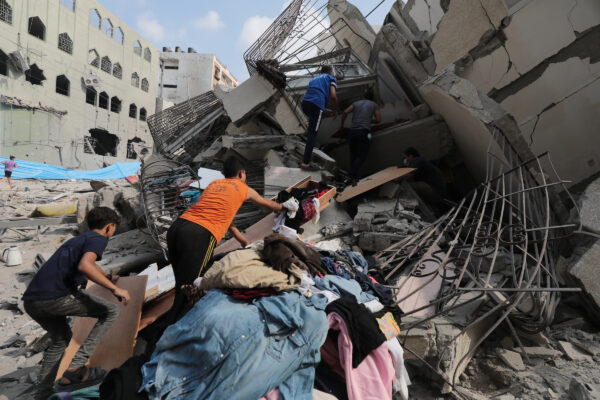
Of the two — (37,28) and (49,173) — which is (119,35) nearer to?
(37,28)

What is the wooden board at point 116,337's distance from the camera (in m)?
2.08

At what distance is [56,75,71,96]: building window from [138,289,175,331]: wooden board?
1849 cm

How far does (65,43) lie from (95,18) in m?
2.88

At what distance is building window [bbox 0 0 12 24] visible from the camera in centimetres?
1264

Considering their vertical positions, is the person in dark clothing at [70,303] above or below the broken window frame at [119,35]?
below

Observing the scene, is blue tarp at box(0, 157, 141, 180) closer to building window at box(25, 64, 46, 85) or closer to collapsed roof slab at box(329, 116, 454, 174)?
building window at box(25, 64, 46, 85)

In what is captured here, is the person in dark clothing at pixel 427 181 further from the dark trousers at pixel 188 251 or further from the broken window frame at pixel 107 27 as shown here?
the broken window frame at pixel 107 27

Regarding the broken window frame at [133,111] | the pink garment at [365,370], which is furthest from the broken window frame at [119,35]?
the pink garment at [365,370]

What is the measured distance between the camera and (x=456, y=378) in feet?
Result: 6.32

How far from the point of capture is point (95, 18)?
56.5 feet

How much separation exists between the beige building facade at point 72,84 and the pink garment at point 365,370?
17.3 meters

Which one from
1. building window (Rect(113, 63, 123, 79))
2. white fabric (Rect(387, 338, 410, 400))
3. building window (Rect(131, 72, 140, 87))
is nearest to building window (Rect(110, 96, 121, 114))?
building window (Rect(113, 63, 123, 79))

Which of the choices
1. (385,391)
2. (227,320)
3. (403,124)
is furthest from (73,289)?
(403,124)

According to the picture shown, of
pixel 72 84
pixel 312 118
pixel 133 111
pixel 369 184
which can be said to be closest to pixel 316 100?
pixel 312 118
